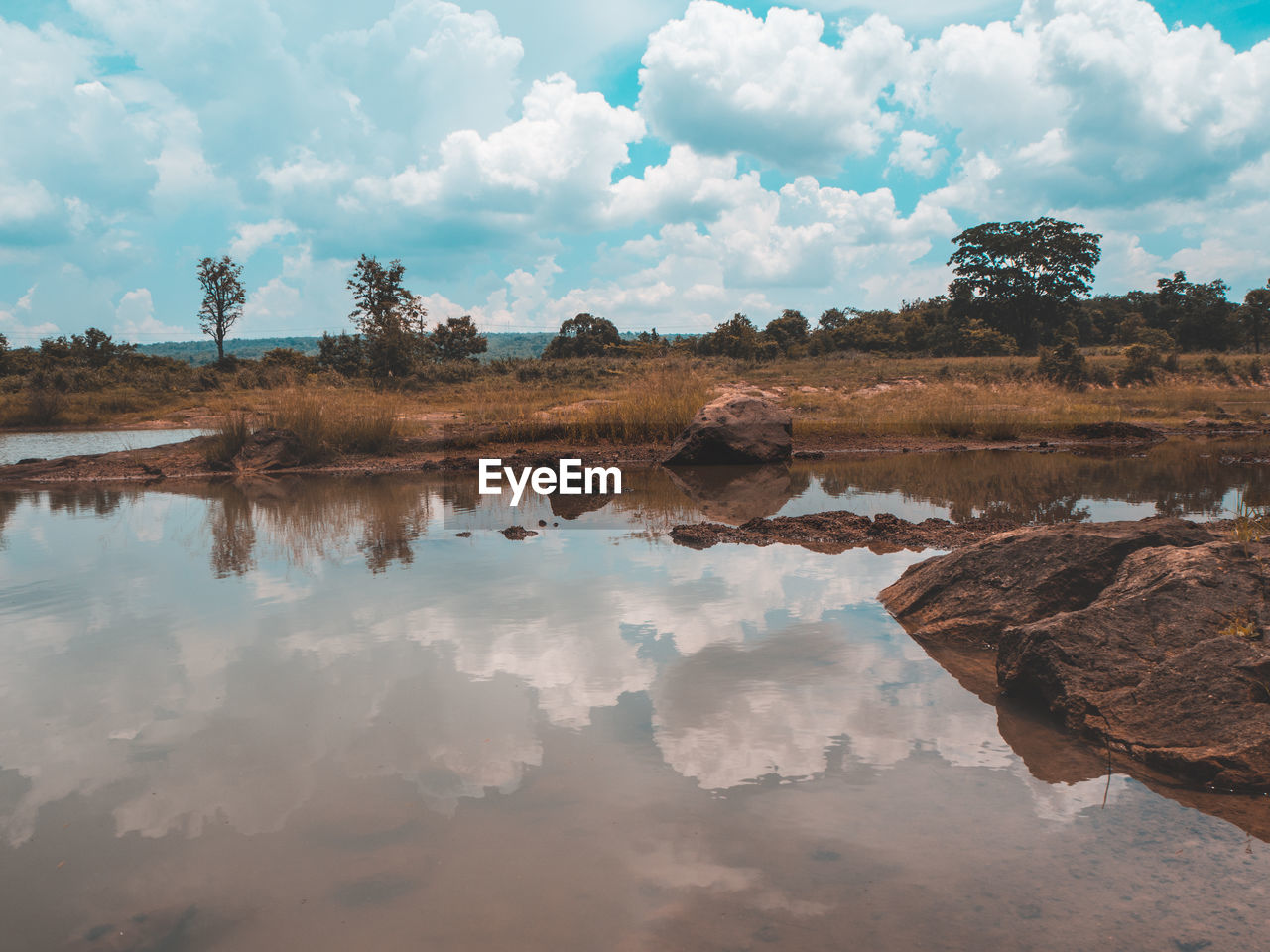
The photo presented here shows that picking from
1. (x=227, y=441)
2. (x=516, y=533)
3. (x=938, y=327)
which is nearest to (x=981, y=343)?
(x=938, y=327)

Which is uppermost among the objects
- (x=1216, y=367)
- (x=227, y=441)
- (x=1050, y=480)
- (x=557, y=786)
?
(x=1216, y=367)

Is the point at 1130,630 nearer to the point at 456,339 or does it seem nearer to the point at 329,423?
the point at 329,423

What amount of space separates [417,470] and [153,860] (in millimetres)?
12661

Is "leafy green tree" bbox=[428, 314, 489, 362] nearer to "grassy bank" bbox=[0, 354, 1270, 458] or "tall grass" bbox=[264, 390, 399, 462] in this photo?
"grassy bank" bbox=[0, 354, 1270, 458]

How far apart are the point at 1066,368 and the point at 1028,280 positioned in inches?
1621

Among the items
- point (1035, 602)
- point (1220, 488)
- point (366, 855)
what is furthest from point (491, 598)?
point (1220, 488)

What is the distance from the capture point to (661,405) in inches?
706

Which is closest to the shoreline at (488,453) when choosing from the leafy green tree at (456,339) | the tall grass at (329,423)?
the tall grass at (329,423)

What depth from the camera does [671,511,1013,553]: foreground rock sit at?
25.4ft

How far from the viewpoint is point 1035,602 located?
16.5 ft

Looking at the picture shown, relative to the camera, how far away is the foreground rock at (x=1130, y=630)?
342 centimetres

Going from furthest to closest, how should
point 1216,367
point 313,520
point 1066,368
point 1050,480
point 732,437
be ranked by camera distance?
1. point 1216,367
2. point 1066,368
3. point 732,437
4. point 1050,480
5. point 313,520

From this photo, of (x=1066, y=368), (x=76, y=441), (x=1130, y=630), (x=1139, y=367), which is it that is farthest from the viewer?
(x=1139, y=367)

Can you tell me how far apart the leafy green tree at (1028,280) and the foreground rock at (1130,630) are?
64.9 meters
